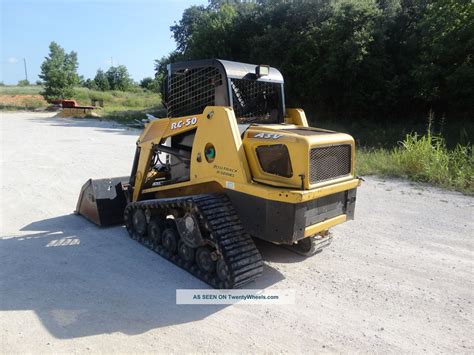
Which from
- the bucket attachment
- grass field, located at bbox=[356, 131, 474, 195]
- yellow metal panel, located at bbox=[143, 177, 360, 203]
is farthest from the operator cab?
grass field, located at bbox=[356, 131, 474, 195]

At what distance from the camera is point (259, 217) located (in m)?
3.72

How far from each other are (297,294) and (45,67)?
154ft

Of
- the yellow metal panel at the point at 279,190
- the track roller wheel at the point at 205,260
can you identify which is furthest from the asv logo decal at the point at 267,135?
the track roller wheel at the point at 205,260

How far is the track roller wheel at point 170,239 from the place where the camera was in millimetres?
4328

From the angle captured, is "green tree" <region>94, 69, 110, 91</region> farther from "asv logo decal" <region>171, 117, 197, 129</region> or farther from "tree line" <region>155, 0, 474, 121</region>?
"asv logo decal" <region>171, 117, 197, 129</region>

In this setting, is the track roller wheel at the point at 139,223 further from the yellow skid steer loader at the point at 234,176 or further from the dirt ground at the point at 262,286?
the dirt ground at the point at 262,286

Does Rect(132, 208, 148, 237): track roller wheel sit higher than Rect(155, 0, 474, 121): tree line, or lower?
lower

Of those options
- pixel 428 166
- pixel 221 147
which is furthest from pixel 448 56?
pixel 221 147

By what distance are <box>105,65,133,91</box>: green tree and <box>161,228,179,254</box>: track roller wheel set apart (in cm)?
6694

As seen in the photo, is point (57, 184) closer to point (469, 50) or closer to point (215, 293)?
point (215, 293)

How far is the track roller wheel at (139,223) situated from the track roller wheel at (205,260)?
121cm

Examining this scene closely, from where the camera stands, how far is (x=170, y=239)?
172 inches

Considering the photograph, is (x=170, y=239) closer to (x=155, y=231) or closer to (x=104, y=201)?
(x=155, y=231)

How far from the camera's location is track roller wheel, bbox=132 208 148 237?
4.92m
